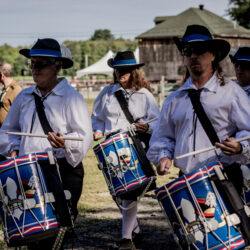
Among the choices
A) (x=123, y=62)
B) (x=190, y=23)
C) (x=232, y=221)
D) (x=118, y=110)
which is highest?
(x=190, y=23)

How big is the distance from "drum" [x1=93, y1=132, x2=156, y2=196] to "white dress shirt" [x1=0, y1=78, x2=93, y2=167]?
661 mm

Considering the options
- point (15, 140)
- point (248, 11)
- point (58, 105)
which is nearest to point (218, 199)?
point (58, 105)

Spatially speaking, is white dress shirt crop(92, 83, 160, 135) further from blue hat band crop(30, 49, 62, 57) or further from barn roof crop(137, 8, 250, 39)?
barn roof crop(137, 8, 250, 39)

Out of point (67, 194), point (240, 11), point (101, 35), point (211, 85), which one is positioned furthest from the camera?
point (101, 35)

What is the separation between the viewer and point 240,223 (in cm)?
295

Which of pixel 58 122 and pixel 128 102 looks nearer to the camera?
pixel 58 122

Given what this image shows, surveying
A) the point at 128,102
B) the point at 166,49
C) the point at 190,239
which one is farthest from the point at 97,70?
the point at 190,239

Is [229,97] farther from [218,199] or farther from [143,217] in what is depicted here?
[143,217]

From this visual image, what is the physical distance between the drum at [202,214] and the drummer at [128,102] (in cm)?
249

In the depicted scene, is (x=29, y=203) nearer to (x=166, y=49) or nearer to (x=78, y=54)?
(x=166, y=49)

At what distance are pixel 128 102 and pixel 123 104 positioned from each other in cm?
8

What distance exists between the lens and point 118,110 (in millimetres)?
5688

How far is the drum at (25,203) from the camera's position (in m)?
3.30

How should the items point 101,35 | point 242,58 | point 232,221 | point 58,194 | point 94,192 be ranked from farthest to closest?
point 101,35 < point 94,192 < point 242,58 < point 58,194 < point 232,221
